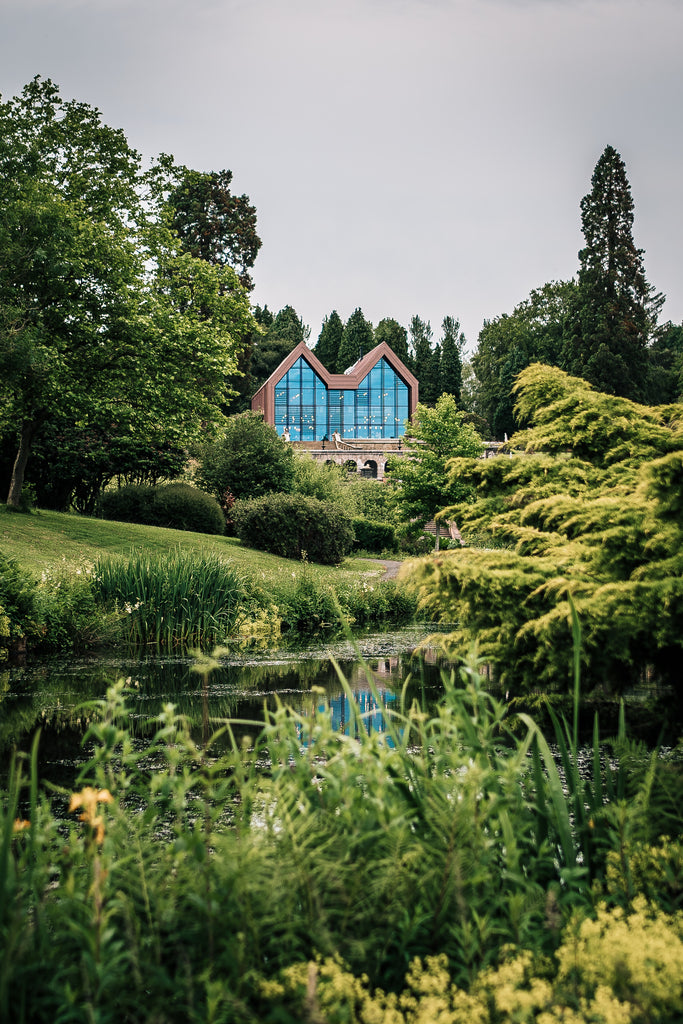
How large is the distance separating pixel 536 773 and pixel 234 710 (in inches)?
188

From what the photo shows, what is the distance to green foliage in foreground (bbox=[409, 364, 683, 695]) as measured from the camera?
10.1ft

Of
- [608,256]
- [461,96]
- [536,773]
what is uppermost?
[608,256]

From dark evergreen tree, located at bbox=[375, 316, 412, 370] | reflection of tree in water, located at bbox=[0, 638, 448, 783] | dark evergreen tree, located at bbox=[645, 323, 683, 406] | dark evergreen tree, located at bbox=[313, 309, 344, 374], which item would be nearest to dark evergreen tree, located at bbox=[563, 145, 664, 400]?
dark evergreen tree, located at bbox=[645, 323, 683, 406]

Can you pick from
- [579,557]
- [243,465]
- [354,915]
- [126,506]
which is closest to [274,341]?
[243,465]

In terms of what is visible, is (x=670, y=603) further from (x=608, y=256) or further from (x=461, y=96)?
(x=608, y=256)

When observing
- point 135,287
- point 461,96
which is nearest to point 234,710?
point 461,96

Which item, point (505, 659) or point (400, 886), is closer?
point (400, 886)

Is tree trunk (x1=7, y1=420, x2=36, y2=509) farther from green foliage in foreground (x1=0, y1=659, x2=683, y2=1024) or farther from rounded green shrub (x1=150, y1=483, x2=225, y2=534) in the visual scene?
green foliage in foreground (x1=0, y1=659, x2=683, y2=1024)

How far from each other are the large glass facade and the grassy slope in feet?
117

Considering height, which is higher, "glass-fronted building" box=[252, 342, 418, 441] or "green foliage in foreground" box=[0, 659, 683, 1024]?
"glass-fronted building" box=[252, 342, 418, 441]

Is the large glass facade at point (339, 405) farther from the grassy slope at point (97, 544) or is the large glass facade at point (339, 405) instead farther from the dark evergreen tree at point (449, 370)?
the grassy slope at point (97, 544)

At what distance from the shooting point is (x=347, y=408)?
189ft

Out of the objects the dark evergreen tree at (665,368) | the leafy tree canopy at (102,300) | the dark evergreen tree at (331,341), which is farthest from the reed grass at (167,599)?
the dark evergreen tree at (331,341)

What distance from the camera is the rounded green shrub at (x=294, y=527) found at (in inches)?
857
